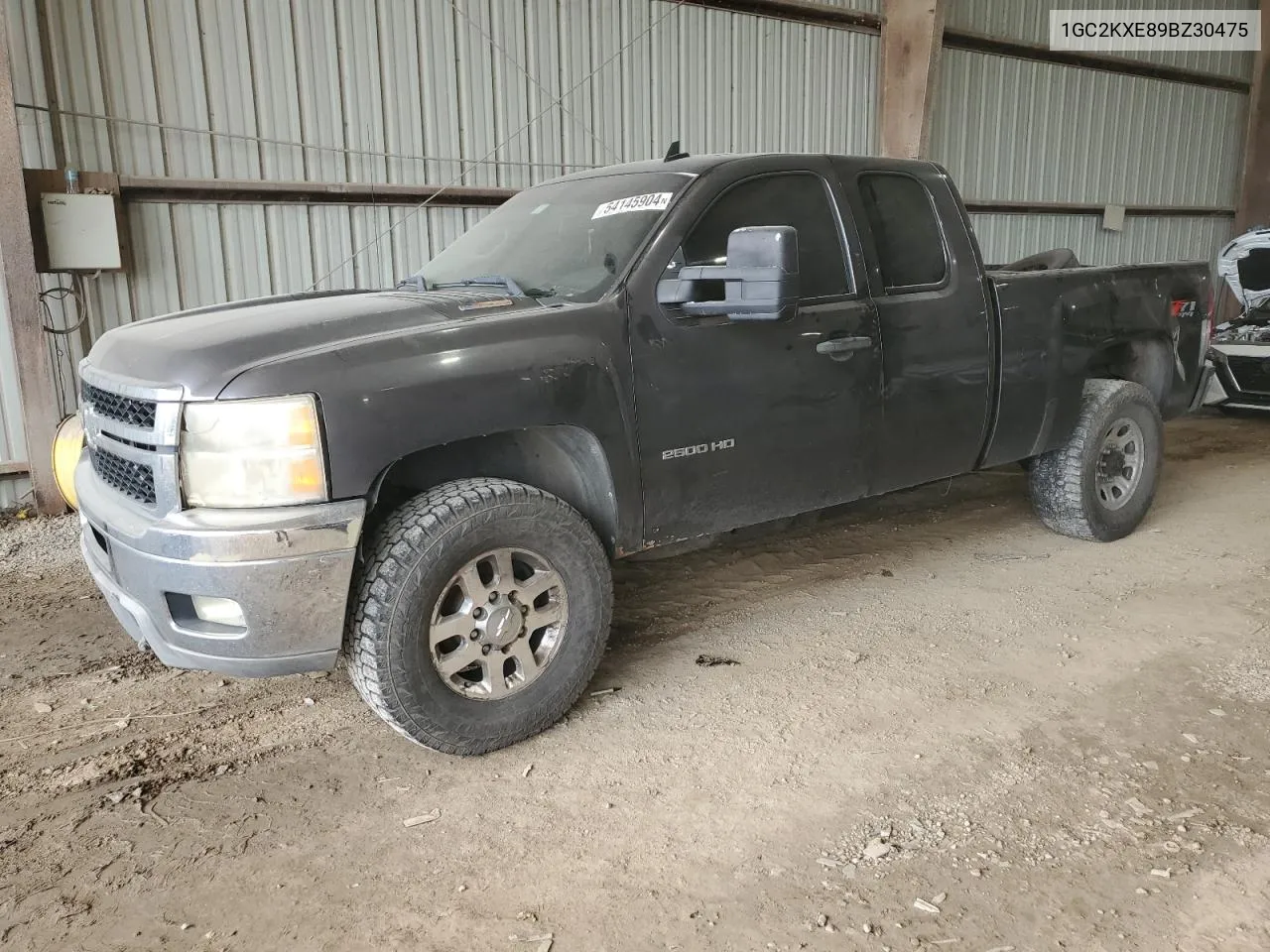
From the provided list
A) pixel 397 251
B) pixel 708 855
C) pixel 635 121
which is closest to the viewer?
pixel 708 855

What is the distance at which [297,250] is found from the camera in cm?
672

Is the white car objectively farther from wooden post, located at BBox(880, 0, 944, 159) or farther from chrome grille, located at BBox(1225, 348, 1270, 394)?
wooden post, located at BBox(880, 0, 944, 159)

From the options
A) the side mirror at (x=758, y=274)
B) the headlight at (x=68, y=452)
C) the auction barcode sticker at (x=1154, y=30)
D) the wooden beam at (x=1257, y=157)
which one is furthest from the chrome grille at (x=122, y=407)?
the wooden beam at (x=1257, y=157)

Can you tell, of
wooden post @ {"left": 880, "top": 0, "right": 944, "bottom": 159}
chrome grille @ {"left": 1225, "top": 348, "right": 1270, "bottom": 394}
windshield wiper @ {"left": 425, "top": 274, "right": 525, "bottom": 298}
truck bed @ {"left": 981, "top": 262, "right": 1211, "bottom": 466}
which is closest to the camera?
windshield wiper @ {"left": 425, "top": 274, "right": 525, "bottom": 298}

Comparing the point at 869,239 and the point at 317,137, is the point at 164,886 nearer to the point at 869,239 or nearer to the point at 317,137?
the point at 869,239

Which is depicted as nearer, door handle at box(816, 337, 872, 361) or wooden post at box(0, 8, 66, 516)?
door handle at box(816, 337, 872, 361)

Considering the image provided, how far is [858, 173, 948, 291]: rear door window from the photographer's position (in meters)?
3.82

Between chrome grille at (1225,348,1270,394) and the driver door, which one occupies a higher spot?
the driver door

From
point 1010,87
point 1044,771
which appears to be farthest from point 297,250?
point 1010,87

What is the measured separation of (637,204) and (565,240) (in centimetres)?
30

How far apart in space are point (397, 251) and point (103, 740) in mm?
4836

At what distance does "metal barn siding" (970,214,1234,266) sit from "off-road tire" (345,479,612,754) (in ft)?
28.5

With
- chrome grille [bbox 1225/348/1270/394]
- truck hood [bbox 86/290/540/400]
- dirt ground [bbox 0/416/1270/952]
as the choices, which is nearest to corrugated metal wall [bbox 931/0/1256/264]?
chrome grille [bbox 1225/348/1270/394]

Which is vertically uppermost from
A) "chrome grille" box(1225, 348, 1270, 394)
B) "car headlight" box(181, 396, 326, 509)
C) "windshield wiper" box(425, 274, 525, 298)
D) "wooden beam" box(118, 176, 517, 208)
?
"wooden beam" box(118, 176, 517, 208)
